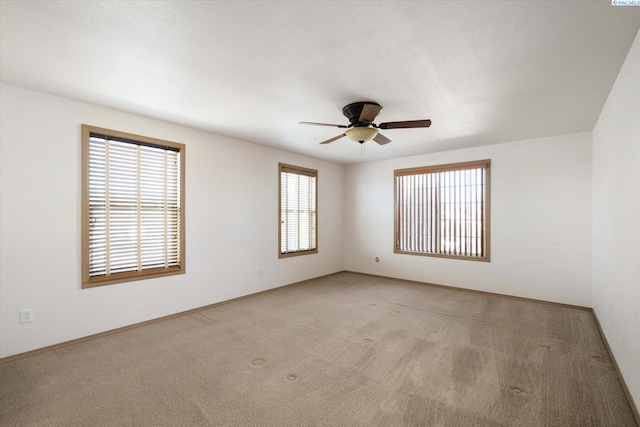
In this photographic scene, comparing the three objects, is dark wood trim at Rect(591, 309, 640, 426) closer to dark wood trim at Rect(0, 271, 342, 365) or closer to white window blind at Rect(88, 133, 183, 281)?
dark wood trim at Rect(0, 271, 342, 365)

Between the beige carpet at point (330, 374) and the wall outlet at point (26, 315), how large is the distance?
36 centimetres

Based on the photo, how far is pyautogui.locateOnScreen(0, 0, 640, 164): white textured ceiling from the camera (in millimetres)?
1748

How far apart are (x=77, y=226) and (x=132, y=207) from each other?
1.88 feet

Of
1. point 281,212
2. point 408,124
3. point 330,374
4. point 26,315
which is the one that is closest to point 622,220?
point 408,124

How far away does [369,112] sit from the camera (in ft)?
9.73

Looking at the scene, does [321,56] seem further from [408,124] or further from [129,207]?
[129,207]

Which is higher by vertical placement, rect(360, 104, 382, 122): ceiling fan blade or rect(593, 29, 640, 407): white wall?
rect(360, 104, 382, 122): ceiling fan blade

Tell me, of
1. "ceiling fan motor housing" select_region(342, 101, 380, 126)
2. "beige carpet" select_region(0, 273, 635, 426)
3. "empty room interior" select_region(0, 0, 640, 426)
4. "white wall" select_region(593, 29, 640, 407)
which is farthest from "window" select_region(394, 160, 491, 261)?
"ceiling fan motor housing" select_region(342, 101, 380, 126)

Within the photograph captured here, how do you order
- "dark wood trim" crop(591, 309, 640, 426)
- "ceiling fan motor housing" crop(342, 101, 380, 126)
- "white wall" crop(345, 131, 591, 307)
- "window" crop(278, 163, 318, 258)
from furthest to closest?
"window" crop(278, 163, 318, 258) < "white wall" crop(345, 131, 591, 307) < "ceiling fan motor housing" crop(342, 101, 380, 126) < "dark wood trim" crop(591, 309, 640, 426)

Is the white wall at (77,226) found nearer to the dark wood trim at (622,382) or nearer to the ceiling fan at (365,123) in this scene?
the ceiling fan at (365,123)

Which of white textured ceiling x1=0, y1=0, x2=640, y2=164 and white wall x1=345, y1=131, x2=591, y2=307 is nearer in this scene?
white textured ceiling x1=0, y1=0, x2=640, y2=164

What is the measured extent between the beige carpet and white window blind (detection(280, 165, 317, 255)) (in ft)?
6.60

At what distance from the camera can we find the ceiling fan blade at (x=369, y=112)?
2870 mm

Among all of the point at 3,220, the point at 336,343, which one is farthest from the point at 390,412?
the point at 3,220
